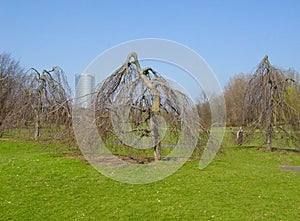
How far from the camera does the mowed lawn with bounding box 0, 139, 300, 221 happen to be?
542 centimetres

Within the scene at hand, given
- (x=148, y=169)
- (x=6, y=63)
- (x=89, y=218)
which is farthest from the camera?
(x=6, y=63)

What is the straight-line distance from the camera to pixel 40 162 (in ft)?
29.3

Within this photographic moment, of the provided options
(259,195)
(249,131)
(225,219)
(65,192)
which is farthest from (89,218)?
(249,131)

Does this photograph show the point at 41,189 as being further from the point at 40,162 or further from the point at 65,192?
the point at 40,162

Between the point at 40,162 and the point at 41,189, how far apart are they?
2463mm

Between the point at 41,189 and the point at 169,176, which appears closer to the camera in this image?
the point at 41,189

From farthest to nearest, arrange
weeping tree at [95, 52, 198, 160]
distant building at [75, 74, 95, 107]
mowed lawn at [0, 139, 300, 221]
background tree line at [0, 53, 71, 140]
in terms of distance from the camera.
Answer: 1. background tree line at [0, 53, 71, 140]
2. distant building at [75, 74, 95, 107]
3. weeping tree at [95, 52, 198, 160]
4. mowed lawn at [0, 139, 300, 221]

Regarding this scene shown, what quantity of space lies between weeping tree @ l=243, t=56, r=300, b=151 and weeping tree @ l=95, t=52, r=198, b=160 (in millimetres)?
7049

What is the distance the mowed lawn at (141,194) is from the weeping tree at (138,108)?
1186mm

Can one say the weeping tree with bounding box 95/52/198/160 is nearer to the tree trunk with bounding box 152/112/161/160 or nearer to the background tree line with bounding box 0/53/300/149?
the tree trunk with bounding box 152/112/161/160

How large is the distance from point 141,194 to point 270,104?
1043cm

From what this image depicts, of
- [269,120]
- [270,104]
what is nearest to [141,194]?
[269,120]

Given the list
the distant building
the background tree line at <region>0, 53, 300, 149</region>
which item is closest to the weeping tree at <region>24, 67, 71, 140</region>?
the background tree line at <region>0, 53, 300, 149</region>

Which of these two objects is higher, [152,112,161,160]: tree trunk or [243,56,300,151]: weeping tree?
[243,56,300,151]: weeping tree
